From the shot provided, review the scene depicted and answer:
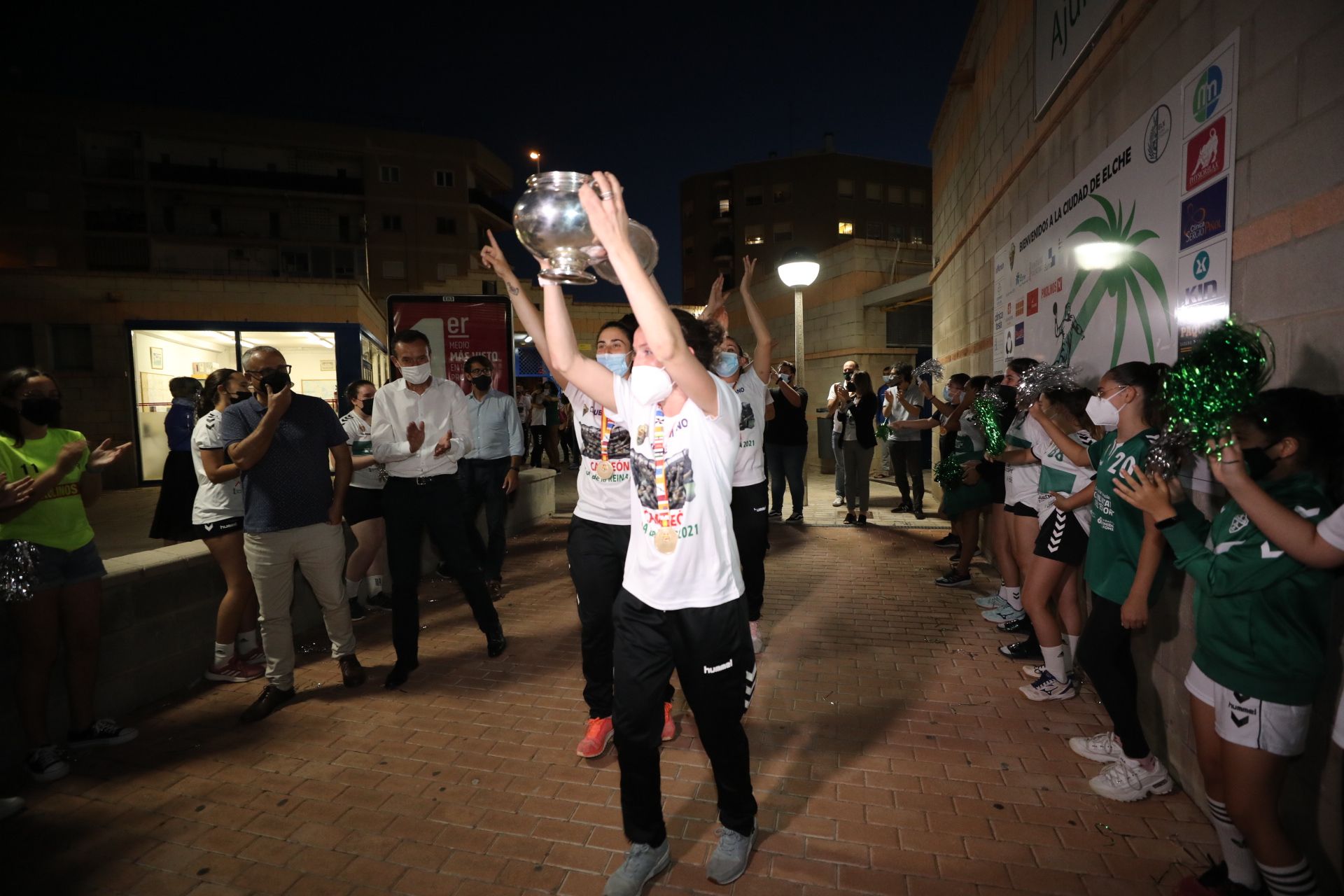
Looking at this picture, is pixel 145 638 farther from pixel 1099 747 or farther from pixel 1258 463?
pixel 1258 463

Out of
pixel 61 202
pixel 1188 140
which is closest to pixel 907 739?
pixel 1188 140

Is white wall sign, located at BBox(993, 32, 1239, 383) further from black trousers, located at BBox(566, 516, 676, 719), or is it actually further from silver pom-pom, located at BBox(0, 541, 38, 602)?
silver pom-pom, located at BBox(0, 541, 38, 602)

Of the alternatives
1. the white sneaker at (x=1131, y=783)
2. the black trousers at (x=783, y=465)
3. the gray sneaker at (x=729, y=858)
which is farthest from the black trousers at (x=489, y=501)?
the white sneaker at (x=1131, y=783)

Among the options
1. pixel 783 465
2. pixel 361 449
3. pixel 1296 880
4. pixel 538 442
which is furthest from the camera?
pixel 538 442

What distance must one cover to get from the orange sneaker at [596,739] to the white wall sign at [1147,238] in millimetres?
3410

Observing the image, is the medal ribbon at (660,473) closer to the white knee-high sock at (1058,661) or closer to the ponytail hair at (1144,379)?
the ponytail hair at (1144,379)

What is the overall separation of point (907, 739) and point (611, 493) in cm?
205

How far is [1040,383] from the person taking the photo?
3.81 meters

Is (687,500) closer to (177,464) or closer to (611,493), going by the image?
(611,493)

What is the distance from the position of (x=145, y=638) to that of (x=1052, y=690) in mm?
5486

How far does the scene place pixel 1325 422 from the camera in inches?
72.3

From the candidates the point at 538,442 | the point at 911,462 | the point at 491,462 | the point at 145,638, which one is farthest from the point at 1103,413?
the point at 538,442

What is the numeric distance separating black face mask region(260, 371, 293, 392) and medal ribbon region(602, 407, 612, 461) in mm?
1892

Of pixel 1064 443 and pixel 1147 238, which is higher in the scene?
pixel 1147 238
